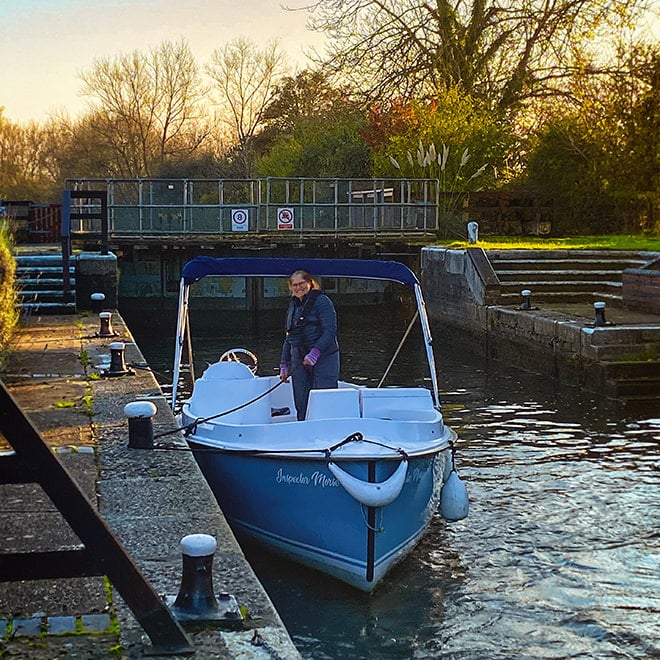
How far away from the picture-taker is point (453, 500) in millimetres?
8945

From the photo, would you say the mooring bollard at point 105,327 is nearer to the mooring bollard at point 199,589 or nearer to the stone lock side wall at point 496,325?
the stone lock side wall at point 496,325

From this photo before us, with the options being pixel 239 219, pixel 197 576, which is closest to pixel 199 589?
pixel 197 576

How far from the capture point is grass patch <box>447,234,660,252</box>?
970 inches

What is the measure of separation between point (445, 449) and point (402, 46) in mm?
28628

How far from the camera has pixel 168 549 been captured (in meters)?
6.09

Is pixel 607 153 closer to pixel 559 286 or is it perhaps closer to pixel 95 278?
pixel 559 286

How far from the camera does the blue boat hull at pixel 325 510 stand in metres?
7.77

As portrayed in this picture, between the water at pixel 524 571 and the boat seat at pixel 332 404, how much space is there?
3.88ft

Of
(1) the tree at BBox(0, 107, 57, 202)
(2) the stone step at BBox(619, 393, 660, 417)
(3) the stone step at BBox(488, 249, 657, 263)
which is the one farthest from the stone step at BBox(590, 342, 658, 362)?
(1) the tree at BBox(0, 107, 57, 202)

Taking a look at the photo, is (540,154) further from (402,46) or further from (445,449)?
(445,449)

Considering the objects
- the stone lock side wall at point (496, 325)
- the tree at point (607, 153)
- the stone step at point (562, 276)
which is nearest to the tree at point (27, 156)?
the tree at point (607, 153)

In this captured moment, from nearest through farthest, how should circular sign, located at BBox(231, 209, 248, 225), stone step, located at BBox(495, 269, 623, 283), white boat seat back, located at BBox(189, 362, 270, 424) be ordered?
white boat seat back, located at BBox(189, 362, 270, 424), stone step, located at BBox(495, 269, 623, 283), circular sign, located at BBox(231, 209, 248, 225)

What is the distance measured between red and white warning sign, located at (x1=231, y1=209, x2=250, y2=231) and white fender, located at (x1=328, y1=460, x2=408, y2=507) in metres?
21.3

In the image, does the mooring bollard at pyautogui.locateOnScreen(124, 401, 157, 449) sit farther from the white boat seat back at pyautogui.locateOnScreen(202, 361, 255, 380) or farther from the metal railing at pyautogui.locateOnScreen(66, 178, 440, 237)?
the metal railing at pyautogui.locateOnScreen(66, 178, 440, 237)
